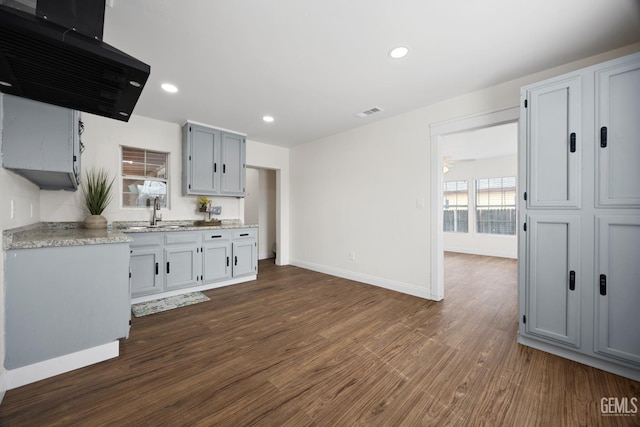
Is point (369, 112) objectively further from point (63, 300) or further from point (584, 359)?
point (63, 300)

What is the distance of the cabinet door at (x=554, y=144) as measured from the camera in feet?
6.15

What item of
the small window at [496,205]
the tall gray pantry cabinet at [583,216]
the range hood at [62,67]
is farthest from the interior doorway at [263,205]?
the small window at [496,205]

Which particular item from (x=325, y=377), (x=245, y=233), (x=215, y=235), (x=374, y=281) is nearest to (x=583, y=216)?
(x=325, y=377)

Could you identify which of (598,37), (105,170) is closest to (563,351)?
(598,37)

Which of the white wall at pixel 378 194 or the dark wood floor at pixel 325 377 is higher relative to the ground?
the white wall at pixel 378 194

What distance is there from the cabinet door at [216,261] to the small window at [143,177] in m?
1.06

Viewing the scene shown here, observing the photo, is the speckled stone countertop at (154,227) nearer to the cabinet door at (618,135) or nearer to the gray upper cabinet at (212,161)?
the gray upper cabinet at (212,161)

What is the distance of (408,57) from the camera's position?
87.1 inches

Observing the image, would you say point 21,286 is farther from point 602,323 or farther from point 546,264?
point 602,323

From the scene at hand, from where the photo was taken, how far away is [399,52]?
2.14 metres

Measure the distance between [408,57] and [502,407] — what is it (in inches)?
105

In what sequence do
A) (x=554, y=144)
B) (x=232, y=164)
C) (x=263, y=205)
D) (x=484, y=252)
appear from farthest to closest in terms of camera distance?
(x=484, y=252) < (x=263, y=205) < (x=232, y=164) < (x=554, y=144)

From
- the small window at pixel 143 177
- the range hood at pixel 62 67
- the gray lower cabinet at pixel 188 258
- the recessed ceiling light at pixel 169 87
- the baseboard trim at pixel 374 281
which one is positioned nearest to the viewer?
the range hood at pixel 62 67

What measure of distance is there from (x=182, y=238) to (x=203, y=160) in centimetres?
130
